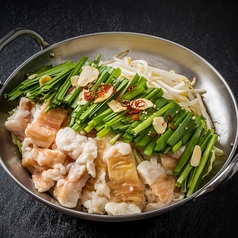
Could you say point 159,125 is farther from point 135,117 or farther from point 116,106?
point 116,106

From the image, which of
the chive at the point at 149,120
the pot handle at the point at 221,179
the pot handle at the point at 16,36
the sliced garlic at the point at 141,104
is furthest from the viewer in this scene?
the pot handle at the point at 16,36

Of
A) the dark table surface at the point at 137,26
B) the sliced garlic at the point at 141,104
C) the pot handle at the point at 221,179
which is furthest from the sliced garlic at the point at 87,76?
the pot handle at the point at 221,179

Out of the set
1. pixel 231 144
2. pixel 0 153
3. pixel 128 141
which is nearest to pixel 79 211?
pixel 128 141

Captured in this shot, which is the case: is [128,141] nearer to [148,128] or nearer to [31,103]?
[148,128]

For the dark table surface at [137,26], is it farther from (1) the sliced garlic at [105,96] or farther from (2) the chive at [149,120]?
(1) the sliced garlic at [105,96]

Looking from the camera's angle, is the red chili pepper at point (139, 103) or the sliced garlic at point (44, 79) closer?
the red chili pepper at point (139, 103)

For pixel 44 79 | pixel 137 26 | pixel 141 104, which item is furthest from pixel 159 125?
pixel 137 26

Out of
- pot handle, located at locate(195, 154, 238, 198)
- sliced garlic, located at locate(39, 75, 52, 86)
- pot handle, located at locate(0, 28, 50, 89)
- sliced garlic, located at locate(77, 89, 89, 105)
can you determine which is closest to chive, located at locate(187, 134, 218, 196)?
pot handle, located at locate(195, 154, 238, 198)
